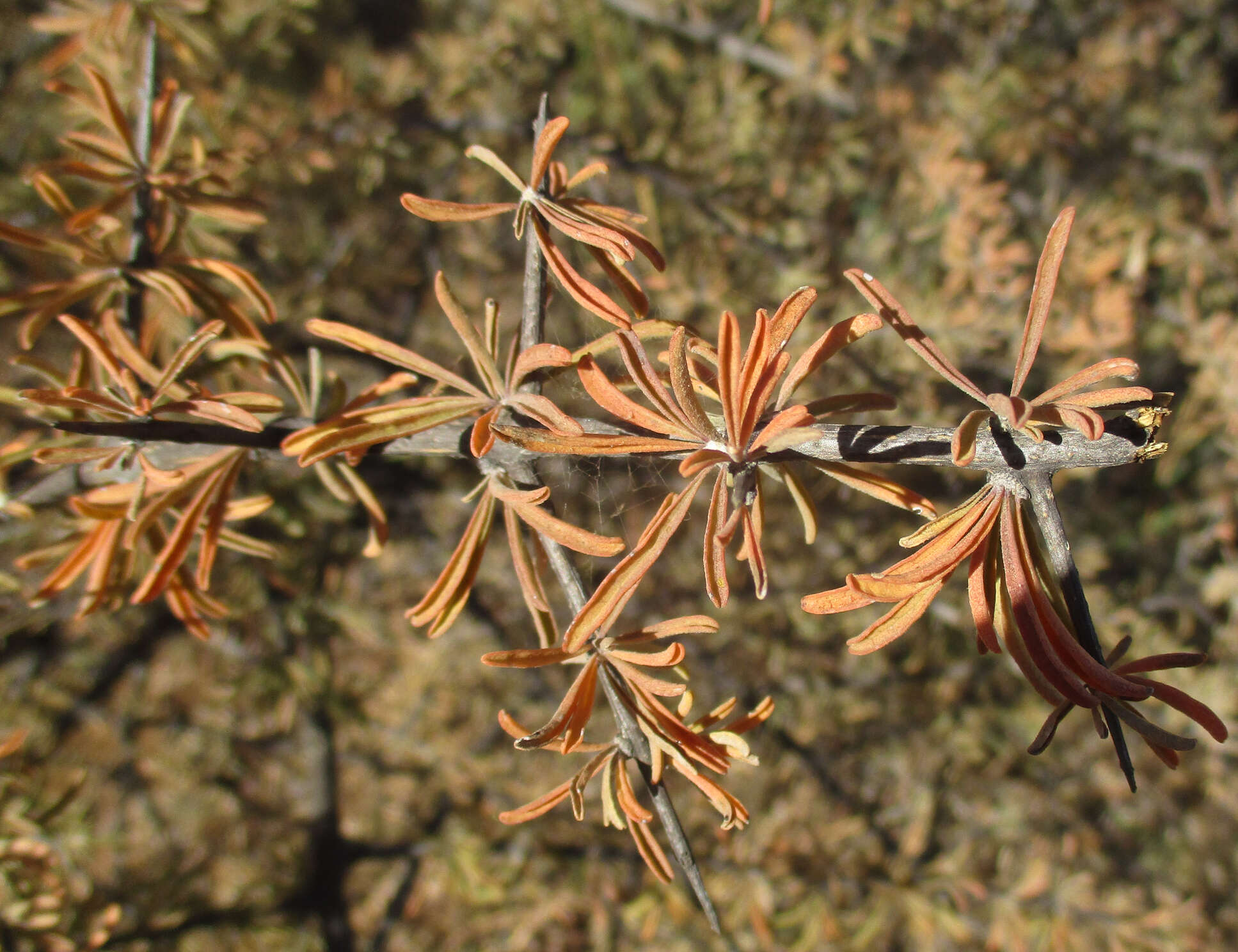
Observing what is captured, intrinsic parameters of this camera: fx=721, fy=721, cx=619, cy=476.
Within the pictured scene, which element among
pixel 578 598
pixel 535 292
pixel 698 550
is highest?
pixel 535 292

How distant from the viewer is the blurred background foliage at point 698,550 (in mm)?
1647

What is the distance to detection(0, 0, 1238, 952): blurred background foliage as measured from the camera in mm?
1647

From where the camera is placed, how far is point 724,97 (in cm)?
206

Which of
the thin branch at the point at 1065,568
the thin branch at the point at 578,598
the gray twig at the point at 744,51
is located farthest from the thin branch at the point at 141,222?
the gray twig at the point at 744,51

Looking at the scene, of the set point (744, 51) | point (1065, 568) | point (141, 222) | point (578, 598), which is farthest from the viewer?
point (744, 51)

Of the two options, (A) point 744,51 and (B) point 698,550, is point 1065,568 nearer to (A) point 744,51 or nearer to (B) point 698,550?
(B) point 698,550

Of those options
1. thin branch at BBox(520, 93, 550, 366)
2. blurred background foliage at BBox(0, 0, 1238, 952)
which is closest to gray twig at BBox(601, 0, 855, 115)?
blurred background foliage at BBox(0, 0, 1238, 952)

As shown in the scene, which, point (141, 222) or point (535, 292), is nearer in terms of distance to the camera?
point (535, 292)

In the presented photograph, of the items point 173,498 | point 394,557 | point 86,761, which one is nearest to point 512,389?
point 173,498

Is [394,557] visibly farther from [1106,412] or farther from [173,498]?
[1106,412]

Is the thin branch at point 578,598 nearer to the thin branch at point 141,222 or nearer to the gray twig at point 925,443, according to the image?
the gray twig at point 925,443

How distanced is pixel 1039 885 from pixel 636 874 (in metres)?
0.93

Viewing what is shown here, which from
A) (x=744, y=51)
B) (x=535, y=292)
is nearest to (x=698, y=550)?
(x=744, y=51)

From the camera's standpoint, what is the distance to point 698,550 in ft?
6.96
